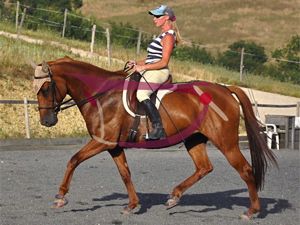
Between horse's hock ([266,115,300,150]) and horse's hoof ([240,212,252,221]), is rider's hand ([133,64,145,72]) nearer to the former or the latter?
horse's hoof ([240,212,252,221])

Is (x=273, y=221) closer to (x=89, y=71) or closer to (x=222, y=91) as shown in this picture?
(x=222, y=91)

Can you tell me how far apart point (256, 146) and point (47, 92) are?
2801 millimetres

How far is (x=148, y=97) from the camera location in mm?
9305

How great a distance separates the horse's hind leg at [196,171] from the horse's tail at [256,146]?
0.59m

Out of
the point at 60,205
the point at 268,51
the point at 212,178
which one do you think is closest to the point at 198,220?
the point at 60,205

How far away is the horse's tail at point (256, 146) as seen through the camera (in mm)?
9578

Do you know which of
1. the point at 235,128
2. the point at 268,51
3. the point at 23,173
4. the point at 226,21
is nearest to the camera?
the point at 235,128

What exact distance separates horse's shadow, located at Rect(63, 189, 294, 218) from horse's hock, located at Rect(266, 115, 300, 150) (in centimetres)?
994

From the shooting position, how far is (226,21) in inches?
3575

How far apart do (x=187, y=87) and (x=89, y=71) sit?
50.1 inches

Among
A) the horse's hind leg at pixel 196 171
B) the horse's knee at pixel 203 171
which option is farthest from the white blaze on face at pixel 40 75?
the horse's knee at pixel 203 171

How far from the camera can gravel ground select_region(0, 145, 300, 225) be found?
8.92m

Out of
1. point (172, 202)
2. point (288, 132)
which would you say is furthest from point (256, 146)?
point (288, 132)

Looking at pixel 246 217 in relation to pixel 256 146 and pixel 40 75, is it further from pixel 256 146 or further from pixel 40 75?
pixel 40 75
